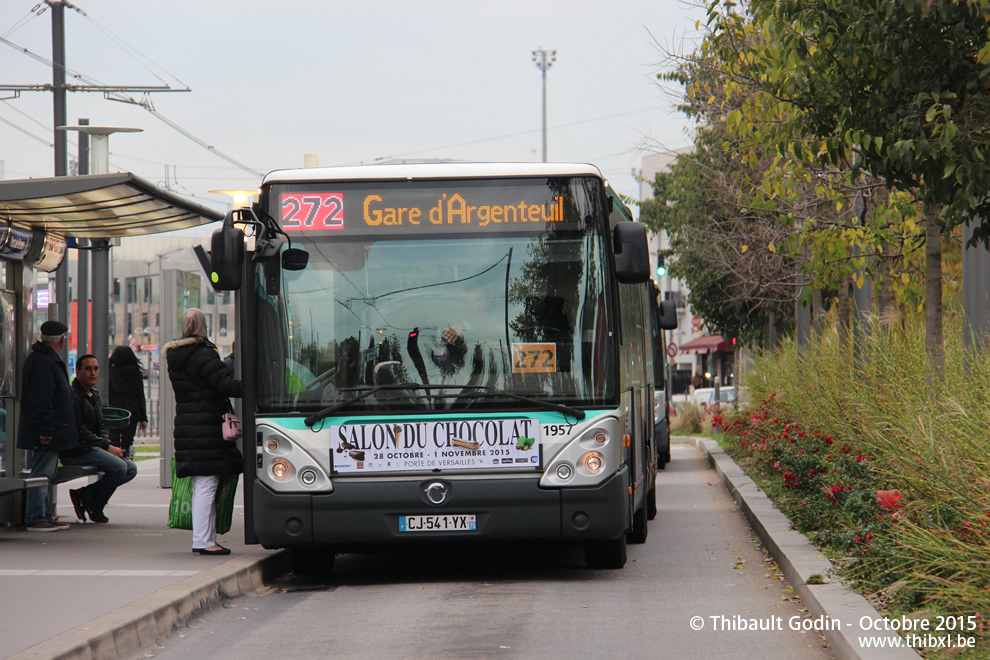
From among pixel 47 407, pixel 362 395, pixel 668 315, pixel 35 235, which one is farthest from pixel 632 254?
pixel 668 315

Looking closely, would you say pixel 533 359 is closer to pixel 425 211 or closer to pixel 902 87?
pixel 425 211

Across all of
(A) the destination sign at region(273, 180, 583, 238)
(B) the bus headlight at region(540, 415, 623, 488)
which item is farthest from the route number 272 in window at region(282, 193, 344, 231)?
(B) the bus headlight at region(540, 415, 623, 488)

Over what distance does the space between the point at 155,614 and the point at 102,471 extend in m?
4.97

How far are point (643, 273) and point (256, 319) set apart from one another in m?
2.70

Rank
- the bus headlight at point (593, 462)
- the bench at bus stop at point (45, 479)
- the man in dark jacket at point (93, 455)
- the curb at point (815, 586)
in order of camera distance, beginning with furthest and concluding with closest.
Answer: the man in dark jacket at point (93, 455), the bench at bus stop at point (45, 479), the bus headlight at point (593, 462), the curb at point (815, 586)

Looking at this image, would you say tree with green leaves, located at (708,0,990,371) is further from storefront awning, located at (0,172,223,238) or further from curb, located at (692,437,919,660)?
storefront awning, located at (0,172,223,238)

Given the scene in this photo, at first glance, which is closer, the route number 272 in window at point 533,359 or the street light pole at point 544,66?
the route number 272 in window at point 533,359

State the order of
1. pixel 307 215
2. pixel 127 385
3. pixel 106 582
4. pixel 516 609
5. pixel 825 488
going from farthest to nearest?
pixel 127 385, pixel 825 488, pixel 307 215, pixel 106 582, pixel 516 609

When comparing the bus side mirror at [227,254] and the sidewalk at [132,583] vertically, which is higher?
the bus side mirror at [227,254]

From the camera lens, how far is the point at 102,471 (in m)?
11.9

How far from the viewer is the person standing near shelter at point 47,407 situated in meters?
11.1

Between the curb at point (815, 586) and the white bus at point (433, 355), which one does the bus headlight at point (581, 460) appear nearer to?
the white bus at point (433, 355)

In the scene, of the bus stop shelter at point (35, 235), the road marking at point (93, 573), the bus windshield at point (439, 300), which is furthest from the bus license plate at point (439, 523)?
the bus stop shelter at point (35, 235)

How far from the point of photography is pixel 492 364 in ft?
29.2
